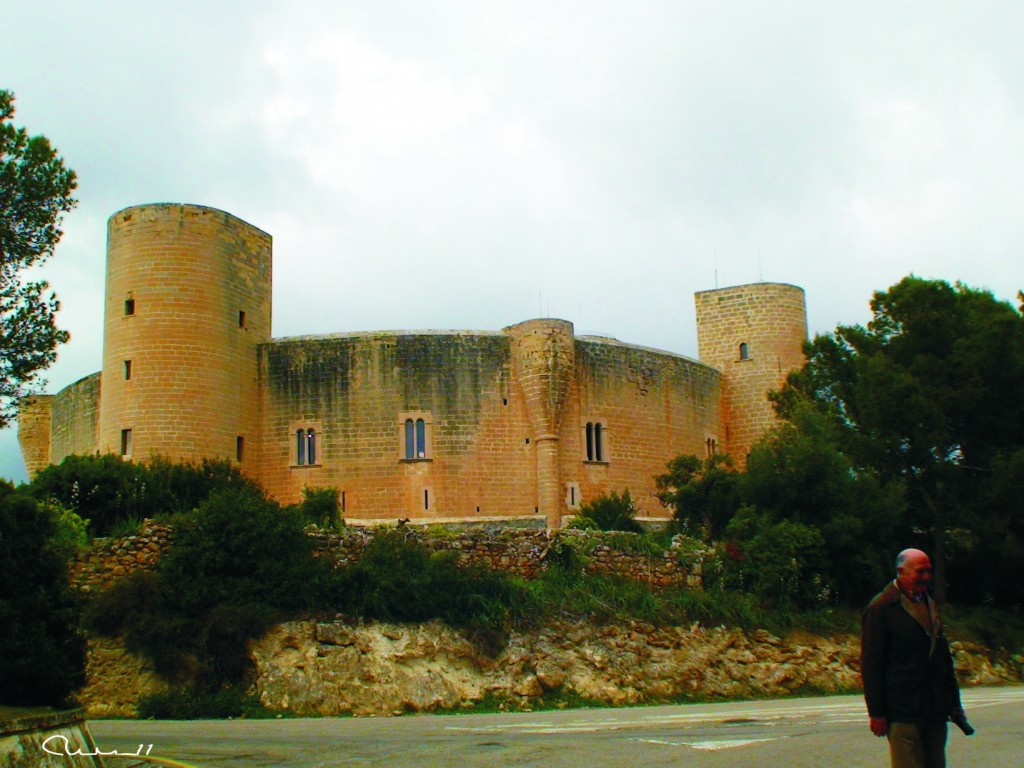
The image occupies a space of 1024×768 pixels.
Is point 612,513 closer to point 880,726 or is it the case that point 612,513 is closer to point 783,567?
point 783,567

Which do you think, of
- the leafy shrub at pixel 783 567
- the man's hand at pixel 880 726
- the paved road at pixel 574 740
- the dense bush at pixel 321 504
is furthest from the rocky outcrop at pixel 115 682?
the man's hand at pixel 880 726

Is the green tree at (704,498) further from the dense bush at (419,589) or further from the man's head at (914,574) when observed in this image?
the man's head at (914,574)

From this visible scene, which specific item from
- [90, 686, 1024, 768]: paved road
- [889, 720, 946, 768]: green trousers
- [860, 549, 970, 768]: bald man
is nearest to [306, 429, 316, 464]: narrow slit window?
[90, 686, 1024, 768]: paved road

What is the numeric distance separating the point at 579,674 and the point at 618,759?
383 inches

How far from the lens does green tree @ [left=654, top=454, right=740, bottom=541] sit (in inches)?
1115

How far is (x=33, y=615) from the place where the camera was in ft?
45.2

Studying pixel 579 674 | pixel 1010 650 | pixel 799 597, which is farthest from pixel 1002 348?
pixel 579 674

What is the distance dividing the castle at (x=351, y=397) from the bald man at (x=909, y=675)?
1048 inches

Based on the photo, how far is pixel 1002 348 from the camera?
2664 centimetres

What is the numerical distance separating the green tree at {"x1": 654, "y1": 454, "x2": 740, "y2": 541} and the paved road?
501 inches

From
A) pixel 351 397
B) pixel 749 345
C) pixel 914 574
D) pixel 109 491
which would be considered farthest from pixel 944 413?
pixel 914 574

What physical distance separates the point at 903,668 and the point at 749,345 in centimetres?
3552

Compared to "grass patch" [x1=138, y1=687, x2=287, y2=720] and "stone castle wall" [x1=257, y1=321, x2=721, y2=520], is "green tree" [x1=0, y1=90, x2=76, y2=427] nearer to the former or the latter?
"grass patch" [x1=138, y1=687, x2=287, y2=720]

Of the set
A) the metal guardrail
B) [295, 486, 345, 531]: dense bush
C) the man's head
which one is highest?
[295, 486, 345, 531]: dense bush
